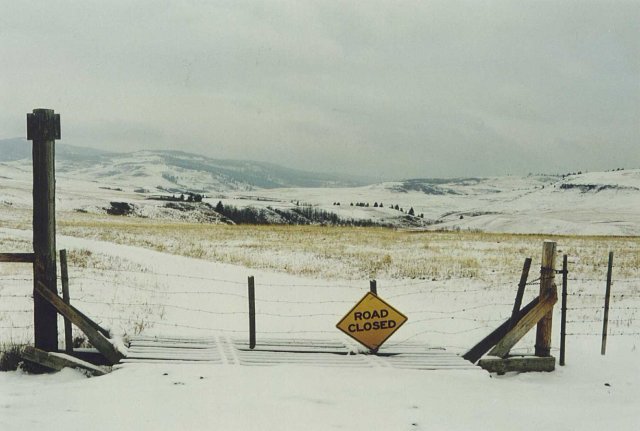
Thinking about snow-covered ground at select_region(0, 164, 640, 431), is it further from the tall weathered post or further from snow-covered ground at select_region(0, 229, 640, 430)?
the tall weathered post

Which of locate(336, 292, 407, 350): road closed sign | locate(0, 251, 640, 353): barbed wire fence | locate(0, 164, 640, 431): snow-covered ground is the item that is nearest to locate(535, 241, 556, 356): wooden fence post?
locate(0, 164, 640, 431): snow-covered ground

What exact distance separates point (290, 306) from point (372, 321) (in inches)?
251

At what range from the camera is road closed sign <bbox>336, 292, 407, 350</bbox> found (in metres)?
8.62

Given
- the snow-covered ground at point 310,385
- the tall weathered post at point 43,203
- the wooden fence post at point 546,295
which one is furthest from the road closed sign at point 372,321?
the tall weathered post at point 43,203

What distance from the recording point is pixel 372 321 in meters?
8.73

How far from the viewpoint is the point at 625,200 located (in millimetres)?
167000

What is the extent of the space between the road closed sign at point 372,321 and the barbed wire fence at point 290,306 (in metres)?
0.88

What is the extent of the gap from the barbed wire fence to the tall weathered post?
1158 mm

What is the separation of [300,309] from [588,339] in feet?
22.1

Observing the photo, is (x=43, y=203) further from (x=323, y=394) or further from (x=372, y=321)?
(x=372, y=321)

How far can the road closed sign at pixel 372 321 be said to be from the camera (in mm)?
8625

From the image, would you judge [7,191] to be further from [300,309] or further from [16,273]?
[300,309]

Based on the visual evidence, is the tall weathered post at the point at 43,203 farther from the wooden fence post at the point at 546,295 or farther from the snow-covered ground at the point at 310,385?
the wooden fence post at the point at 546,295

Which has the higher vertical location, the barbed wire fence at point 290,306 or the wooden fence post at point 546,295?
the wooden fence post at point 546,295
